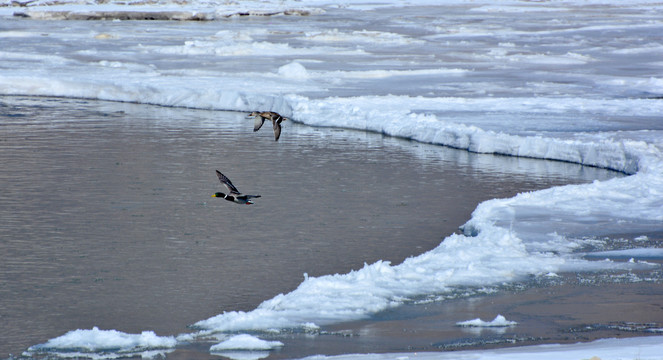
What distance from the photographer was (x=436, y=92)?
19625 millimetres

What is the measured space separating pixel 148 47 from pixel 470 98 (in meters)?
13.0

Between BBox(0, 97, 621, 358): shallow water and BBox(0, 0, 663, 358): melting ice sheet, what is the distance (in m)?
0.50

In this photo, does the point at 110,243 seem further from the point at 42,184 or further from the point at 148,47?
the point at 148,47

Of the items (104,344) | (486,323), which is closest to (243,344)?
(104,344)

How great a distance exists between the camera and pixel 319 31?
114ft

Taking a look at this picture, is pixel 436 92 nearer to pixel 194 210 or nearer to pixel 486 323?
pixel 194 210

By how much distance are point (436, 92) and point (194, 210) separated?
955 cm

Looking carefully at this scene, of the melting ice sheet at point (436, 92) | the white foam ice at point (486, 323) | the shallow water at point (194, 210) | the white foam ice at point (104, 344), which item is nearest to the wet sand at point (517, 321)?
the white foam ice at point (486, 323)

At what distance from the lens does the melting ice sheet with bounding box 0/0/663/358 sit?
28.0 feet

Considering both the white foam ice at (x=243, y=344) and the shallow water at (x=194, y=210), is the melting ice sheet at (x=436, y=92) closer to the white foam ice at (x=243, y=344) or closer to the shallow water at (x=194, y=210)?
the white foam ice at (x=243, y=344)

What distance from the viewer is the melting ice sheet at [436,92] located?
28.0 feet

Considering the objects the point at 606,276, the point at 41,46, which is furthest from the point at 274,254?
the point at 41,46

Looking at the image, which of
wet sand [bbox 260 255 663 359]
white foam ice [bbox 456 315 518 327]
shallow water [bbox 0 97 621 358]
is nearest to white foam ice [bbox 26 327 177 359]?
shallow water [bbox 0 97 621 358]

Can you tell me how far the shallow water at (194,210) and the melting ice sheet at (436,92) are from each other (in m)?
0.50
